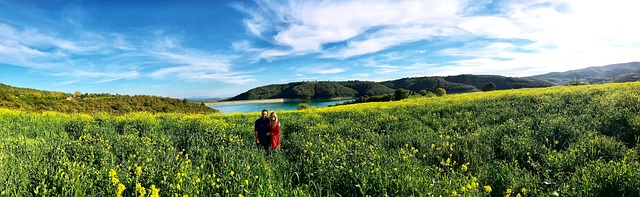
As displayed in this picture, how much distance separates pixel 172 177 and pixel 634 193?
6414 millimetres

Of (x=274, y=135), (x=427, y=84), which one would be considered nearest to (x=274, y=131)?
(x=274, y=135)

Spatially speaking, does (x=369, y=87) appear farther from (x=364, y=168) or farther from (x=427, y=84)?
(x=364, y=168)

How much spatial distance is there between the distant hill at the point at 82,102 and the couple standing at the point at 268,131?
35288 mm

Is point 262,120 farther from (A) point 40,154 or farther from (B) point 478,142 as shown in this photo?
(B) point 478,142

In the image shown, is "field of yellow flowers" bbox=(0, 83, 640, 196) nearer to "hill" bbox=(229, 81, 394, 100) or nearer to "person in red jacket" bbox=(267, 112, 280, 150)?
"person in red jacket" bbox=(267, 112, 280, 150)

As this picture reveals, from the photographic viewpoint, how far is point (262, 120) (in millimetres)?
9461

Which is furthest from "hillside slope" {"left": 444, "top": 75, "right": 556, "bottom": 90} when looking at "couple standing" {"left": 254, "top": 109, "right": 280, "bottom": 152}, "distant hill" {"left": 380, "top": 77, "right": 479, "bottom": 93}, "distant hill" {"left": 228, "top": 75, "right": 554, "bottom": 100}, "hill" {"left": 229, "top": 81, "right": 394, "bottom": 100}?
"couple standing" {"left": 254, "top": 109, "right": 280, "bottom": 152}

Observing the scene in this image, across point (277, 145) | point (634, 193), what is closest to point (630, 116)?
point (634, 193)

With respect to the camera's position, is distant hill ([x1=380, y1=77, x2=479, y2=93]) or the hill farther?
the hill

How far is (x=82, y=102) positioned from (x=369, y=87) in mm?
130013

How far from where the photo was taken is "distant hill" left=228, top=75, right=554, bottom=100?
148 meters

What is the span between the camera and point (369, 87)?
165 metres

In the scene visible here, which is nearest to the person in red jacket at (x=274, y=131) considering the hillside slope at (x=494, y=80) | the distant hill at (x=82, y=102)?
the distant hill at (x=82, y=102)

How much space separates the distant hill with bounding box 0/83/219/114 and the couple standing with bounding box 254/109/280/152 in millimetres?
35288
